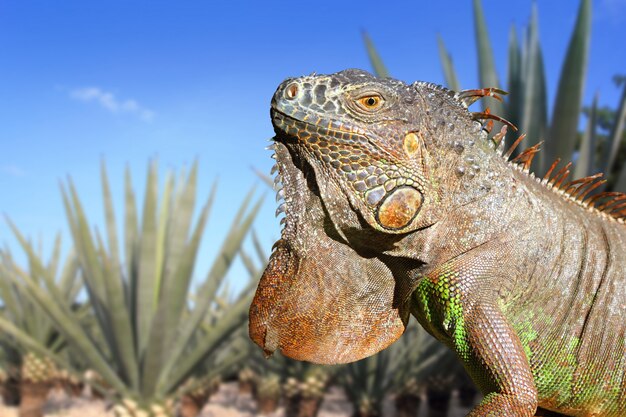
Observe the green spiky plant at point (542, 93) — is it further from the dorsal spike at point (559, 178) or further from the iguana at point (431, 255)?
the iguana at point (431, 255)

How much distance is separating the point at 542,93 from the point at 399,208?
20.0ft

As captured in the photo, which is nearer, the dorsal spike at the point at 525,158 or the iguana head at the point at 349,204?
the iguana head at the point at 349,204

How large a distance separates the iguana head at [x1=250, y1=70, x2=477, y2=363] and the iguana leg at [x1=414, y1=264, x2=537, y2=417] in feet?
0.40

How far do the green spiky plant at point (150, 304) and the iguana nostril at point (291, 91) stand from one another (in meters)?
4.63

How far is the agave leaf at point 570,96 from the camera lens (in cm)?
654

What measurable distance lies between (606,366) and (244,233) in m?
5.17

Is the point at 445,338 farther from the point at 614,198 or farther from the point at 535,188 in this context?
the point at 614,198

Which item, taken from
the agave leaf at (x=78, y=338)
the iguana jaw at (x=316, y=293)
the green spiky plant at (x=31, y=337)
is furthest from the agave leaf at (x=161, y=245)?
the iguana jaw at (x=316, y=293)

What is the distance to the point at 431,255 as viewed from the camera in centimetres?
183

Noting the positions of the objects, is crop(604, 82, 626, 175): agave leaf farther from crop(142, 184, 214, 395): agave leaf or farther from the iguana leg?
the iguana leg

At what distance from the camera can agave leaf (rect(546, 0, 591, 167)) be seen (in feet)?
21.4

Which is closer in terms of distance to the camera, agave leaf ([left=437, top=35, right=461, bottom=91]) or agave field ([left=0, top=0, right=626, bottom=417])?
agave field ([left=0, top=0, right=626, bottom=417])

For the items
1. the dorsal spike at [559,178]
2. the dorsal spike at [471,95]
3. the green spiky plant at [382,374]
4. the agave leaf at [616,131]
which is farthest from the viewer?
the green spiky plant at [382,374]

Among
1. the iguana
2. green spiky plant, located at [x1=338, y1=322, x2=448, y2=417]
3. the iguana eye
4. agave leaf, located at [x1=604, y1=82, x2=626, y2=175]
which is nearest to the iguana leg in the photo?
the iguana
